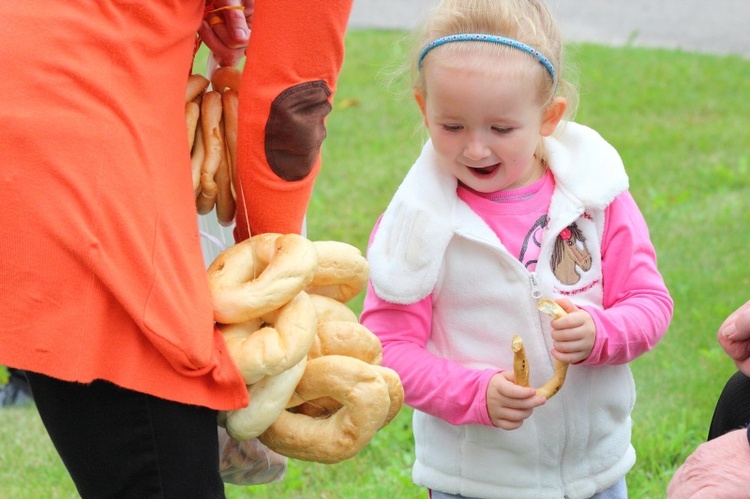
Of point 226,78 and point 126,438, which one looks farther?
point 226,78

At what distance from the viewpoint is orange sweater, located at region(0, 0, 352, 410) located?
161cm

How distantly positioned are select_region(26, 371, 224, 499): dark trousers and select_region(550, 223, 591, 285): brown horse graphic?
831mm

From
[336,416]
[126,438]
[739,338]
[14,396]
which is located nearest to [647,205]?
[14,396]

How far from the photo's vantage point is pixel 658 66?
300 inches

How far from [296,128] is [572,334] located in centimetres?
71

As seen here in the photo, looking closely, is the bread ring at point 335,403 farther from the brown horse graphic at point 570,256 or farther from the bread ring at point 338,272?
the brown horse graphic at point 570,256

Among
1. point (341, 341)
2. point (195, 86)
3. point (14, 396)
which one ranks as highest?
point (195, 86)

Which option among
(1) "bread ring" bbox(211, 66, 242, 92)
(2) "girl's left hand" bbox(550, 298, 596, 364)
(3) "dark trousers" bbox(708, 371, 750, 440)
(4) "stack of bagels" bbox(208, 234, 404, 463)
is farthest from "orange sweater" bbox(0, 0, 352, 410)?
(3) "dark trousers" bbox(708, 371, 750, 440)

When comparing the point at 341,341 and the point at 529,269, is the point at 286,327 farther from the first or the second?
the point at 529,269

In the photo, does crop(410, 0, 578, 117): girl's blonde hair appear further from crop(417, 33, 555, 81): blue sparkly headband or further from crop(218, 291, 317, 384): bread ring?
crop(218, 291, 317, 384): bread ring

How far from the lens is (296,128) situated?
1846 millimetres

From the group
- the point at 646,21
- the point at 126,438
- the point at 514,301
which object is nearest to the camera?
the point at 126,438

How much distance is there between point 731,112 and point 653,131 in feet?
2.16

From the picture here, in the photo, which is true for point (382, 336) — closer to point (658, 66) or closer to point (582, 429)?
point (582, 429)
